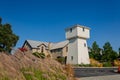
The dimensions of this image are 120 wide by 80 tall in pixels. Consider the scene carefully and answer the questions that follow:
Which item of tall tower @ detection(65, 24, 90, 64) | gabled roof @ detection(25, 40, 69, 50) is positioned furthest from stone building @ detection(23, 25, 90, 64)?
gabled roof @ detection(25, 40, 69, 50)

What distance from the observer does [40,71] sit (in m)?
7.50

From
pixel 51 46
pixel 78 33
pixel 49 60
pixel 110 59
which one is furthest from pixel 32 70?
pixel 51 46

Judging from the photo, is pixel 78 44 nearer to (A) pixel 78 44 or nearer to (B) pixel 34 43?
(A) pixel 78 44

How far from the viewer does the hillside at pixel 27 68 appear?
5.92 metres

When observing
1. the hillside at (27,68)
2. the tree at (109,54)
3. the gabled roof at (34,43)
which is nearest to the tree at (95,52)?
the tree at (109,54)

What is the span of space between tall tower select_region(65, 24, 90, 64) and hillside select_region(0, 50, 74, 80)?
138ft

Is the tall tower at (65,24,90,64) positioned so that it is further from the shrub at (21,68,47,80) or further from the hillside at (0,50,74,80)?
the shrub at (21,68,47,80)

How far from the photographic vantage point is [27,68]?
7242 mm

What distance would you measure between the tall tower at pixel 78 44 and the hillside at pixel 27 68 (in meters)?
42.2

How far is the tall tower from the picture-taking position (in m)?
50.9

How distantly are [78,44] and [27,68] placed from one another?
145 feet

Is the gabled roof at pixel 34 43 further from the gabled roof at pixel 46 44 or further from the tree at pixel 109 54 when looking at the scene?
the tree at pixel 109 54

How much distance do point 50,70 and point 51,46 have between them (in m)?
63.4

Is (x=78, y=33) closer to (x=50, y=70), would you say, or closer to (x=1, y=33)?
(x=1, y=33)
